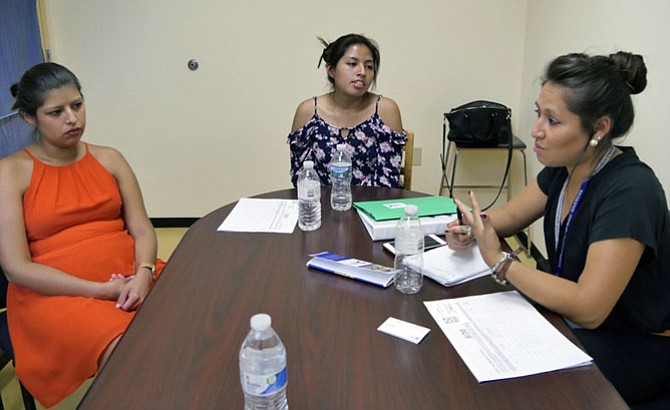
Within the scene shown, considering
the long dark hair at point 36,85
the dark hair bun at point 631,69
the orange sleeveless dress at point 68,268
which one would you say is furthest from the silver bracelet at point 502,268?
the long dark hair at point 36,85

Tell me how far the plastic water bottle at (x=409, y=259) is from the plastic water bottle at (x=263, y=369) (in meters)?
0.46

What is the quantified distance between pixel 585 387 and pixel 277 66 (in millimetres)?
→ 3136

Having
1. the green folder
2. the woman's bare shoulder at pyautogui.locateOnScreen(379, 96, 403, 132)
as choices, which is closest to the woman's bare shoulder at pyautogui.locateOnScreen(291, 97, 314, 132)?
the woman's bare shoulder at pyautogui.locateOnScreen(379, 96, 403, 132)

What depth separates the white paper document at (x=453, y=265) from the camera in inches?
51.1

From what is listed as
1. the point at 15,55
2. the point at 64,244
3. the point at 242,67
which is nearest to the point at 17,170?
the point at 64,244

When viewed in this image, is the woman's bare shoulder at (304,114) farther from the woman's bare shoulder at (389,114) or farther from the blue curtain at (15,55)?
the blue curtain at (15,55)

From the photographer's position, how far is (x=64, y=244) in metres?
1.71

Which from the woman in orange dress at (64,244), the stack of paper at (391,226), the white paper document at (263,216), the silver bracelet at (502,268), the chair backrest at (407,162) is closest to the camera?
the silver bracelet at (502,268)

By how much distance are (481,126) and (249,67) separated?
1.66 meters

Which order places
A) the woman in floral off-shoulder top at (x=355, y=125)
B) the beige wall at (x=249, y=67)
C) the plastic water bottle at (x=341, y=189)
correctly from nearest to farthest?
the plastic water bottle at (x=341, y=189), the woman in floral off-shoulder top at (x=355, y=125), the beige wall at (x=249, y=67)

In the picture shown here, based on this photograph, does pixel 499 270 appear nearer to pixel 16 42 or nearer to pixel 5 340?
pixel 5 340

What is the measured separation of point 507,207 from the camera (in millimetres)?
1638

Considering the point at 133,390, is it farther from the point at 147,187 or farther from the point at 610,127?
the point at 147,187

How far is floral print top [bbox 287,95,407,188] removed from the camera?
233 centimetres
